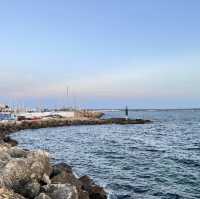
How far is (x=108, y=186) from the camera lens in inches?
887

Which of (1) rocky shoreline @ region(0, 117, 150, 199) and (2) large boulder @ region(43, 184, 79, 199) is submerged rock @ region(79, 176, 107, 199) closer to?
(1) rocky shoreline @ region(0, 117, 150, 199)

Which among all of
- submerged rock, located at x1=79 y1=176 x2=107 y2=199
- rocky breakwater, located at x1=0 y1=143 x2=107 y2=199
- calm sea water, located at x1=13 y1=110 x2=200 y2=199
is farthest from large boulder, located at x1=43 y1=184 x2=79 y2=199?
calm sea water, located at x1=13 y1=110 x2=200 y2=199

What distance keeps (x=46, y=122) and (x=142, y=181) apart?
207 feet

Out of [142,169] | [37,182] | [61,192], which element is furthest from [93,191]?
[142,169]

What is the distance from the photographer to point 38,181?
17.0 m

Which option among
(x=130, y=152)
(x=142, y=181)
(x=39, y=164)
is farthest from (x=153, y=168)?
(x=39, y=164)

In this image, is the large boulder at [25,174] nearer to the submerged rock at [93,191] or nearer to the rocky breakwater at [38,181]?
the rocky breakwater at [38,181]

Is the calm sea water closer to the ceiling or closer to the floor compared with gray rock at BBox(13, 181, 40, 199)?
closer to the floor

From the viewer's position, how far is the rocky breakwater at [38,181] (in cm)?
1503

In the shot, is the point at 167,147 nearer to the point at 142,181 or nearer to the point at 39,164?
the point at 142,181

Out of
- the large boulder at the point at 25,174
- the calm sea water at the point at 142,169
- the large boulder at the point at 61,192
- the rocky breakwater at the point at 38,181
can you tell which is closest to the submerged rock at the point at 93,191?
the rocky breakwater at the point at 38,181

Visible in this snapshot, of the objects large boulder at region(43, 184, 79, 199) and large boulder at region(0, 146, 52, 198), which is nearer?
large boulder at region(43, 184, 79, 199)

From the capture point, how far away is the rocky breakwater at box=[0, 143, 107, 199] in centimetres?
1503

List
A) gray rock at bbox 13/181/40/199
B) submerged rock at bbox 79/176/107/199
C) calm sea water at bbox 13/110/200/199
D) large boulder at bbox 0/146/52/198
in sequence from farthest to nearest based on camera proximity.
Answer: calm sea water at bbox 13/110/200/199 → submerged rock at bbox 79/176/107/199 → large boulder at bbox 0/146/52/198 → gray rock at bbox 13/181/40/199
